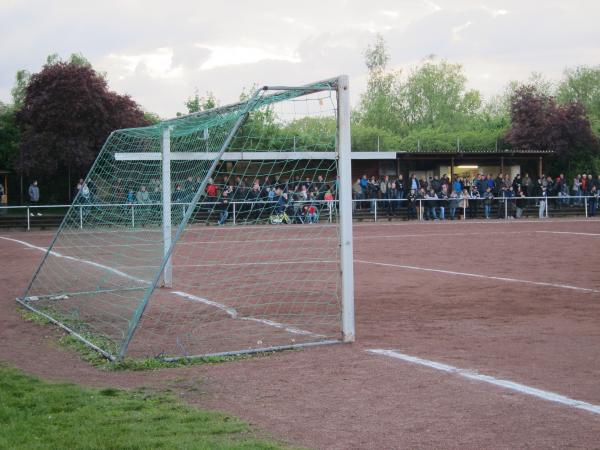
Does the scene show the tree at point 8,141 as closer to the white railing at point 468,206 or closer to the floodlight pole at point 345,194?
the white railing at point 468,206

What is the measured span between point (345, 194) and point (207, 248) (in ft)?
43.4

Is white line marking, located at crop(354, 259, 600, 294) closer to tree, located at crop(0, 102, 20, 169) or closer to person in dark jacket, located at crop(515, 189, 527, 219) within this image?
person in dark jacket, located at crop(515, 189, 527, 219)

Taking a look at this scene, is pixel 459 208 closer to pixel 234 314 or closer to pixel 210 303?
pixel 210 303

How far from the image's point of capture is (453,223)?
1291 inches

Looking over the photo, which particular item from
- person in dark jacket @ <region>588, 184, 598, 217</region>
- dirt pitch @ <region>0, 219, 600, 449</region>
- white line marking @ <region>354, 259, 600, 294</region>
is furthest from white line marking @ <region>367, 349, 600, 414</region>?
person in dark jacket @ <region>588, 184, 598, 217</region>

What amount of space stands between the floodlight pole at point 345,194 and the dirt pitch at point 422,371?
53cm

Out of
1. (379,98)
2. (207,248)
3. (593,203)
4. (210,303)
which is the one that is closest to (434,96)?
(379,98)

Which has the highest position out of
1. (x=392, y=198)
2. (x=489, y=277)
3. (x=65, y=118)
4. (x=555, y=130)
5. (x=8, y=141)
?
(x=65, y=118)

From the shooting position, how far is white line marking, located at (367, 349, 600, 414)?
5895mm

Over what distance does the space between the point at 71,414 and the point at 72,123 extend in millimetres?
33257

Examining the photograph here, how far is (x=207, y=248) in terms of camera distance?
2164 centimetres

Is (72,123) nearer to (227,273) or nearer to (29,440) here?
(227,273)

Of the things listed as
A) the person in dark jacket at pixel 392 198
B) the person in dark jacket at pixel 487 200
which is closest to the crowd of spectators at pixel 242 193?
the person in dark jacket at pixel 392 198

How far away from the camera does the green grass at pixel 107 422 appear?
510 cm
